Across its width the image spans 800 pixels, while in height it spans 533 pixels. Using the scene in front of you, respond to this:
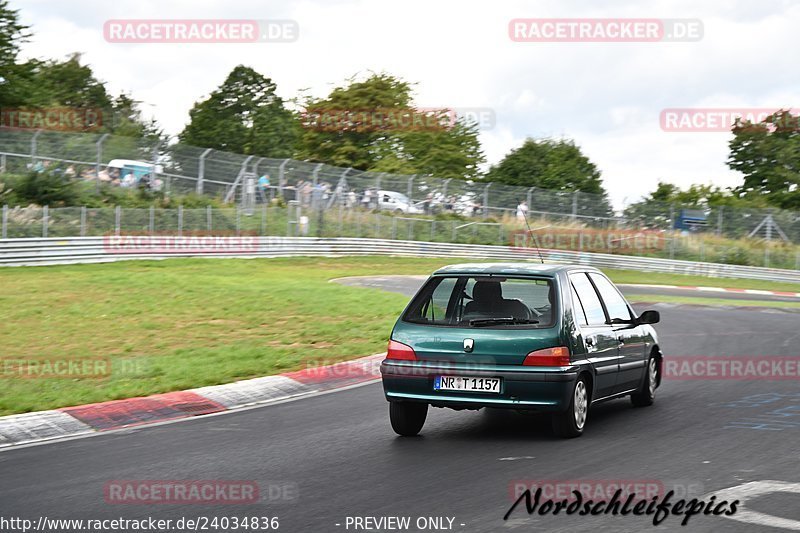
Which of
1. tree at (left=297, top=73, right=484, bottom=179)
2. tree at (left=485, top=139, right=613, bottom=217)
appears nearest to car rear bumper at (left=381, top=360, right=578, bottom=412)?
tree at (left=297, top=73, right=484, bottom=179)

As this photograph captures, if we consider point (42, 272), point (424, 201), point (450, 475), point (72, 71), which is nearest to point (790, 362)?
point (450, 475)

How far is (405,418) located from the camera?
8781mm

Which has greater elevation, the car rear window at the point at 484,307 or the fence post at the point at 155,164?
the fence post at the point at 155,164

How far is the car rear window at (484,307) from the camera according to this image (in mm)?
8523

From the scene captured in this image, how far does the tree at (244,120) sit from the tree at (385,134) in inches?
226

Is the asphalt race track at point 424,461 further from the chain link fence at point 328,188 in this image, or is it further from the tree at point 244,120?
the tree at point 244,120

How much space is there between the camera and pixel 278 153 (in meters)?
88.1

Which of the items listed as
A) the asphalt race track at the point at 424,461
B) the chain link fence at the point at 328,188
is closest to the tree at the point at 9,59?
the chain link fence at the point at 328,188

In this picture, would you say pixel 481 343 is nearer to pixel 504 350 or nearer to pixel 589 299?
pixel 504 350

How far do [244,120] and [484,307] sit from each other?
8429 cm

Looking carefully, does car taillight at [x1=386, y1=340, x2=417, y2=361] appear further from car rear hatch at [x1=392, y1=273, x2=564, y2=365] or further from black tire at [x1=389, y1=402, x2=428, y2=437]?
black tire at [x1=389, y1=402, x2=428, y2=437]

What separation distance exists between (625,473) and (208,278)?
2064cm

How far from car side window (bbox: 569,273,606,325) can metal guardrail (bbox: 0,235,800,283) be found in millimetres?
21531

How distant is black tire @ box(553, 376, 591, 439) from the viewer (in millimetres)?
8367
